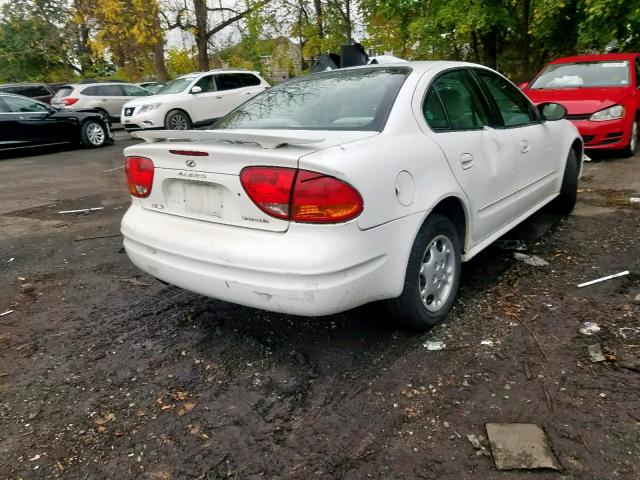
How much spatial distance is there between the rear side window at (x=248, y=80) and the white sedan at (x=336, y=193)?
37.8 feet

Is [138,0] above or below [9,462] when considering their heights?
above

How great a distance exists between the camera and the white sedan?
7.75ft

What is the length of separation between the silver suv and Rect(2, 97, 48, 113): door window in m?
3.96

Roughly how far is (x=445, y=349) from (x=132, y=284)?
2.46 meters

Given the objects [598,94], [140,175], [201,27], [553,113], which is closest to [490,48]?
[598,94]

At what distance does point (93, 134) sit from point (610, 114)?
1169cm

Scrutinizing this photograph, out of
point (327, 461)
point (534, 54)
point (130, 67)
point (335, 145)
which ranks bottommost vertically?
point (327, 461)

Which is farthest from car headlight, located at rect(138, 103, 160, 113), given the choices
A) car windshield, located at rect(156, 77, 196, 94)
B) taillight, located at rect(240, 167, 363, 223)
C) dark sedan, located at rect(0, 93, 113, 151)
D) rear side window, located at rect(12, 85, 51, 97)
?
taillight, located at rect(240, 167, 363, 223)

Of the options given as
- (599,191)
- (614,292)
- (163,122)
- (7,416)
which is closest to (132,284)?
(7,416)

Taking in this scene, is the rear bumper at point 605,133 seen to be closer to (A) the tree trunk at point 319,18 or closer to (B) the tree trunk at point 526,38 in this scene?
A: (B) the tree trunk at point 526,38

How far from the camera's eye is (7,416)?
2.47 metres

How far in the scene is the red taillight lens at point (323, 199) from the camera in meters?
2.32

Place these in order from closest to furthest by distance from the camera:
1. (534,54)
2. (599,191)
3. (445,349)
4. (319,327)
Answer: (445,349) → (319,327) → (599,191) → (534,54)

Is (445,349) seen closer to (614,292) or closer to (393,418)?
(393,418)
